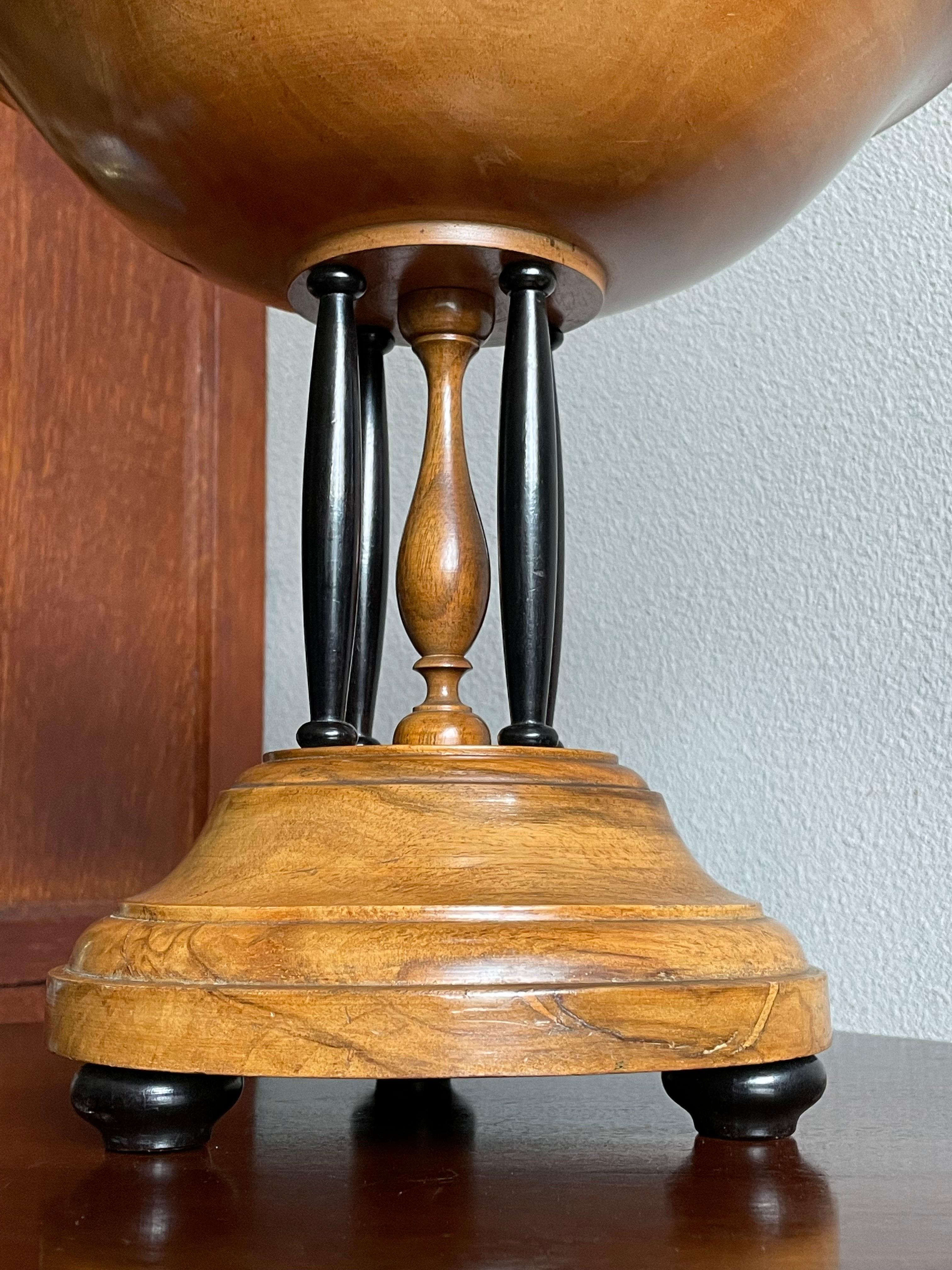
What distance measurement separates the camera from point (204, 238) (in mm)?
649

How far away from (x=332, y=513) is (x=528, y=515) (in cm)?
9

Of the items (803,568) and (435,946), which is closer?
(435,946)

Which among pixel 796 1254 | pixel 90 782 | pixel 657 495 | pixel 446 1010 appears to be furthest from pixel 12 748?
pixel 796 1254

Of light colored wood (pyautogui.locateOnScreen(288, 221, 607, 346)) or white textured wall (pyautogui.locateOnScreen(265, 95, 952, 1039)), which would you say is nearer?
light colored wood (pyautogui.locateOnScreen(288, 221, 607, 346))

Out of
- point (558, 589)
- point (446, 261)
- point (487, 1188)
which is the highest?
point (446, 261)

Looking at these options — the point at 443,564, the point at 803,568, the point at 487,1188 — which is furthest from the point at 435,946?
the point at 803,568

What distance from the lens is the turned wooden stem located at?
0.63 metres

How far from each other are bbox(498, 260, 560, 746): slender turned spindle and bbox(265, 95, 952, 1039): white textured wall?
0.37 meters

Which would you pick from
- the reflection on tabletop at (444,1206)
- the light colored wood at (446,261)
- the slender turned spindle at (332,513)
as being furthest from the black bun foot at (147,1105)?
the light colored wood at (446,261)

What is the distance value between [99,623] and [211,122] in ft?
1.99

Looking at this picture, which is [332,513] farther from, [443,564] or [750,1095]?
[750,1095]

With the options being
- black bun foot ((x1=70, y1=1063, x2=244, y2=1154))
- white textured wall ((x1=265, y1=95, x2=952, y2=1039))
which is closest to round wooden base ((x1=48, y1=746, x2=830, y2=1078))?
black bun foot ((x1=70, y1=1063, x2=244, y2=1154))

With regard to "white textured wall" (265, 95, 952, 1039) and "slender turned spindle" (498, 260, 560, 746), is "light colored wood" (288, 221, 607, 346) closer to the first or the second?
"slender turned spindle" (498, 260, 560, 746)

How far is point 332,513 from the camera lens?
2.00 feet
